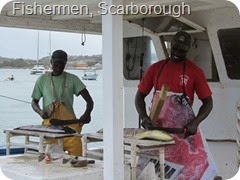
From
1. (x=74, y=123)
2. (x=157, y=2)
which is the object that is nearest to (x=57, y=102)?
(x=74, y=123)

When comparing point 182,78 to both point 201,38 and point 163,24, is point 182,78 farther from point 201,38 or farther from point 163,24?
point 163,24

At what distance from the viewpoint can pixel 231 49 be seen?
5.18 metres

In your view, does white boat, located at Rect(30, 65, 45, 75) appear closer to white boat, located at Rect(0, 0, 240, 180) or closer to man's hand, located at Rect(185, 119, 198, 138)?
white boat, located at Rect(0, 0, 240, 180)

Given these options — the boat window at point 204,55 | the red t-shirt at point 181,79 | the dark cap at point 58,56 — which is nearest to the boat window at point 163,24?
the boat window at point 204,55

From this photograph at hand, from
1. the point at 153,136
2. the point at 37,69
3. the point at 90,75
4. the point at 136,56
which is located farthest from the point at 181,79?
the point at 90,75

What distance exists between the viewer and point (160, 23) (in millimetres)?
5633

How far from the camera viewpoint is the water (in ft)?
21.3

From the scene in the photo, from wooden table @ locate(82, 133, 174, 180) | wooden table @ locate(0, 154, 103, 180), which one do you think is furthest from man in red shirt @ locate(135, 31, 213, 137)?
wooden table @ locate(0, 154, 103, 180)

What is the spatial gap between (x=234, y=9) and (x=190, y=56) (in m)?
Answer: 0.83

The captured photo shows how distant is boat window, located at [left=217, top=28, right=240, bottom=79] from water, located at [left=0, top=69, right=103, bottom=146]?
5.82 ft

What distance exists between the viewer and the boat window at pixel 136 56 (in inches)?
237

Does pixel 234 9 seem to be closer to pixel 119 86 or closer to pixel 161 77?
pixel 161 77

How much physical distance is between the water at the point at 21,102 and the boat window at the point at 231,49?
69.8 inches

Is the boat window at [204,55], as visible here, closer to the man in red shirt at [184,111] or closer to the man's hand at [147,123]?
the man in red shirt at [184,111]
